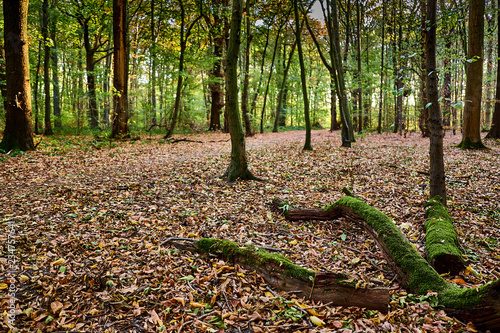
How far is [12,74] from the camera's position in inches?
340

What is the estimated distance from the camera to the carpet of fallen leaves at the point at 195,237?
8.43 ft

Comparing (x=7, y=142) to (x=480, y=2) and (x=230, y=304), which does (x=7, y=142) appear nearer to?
(x=230, y=304)

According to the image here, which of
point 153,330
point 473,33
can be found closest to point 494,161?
point 473,33

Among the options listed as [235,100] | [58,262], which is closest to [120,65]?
[235,100]

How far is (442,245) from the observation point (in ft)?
11.1

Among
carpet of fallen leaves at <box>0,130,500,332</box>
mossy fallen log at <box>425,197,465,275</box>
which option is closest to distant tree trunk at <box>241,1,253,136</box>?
carpet of fallen leaves at <box>0,130,500,332</box>

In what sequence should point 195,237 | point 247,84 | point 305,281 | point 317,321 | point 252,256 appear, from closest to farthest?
point 317,321 → point 305,281 → point 252,256 → point 195,237 → point 247,84

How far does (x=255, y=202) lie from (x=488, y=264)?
12.1 ft

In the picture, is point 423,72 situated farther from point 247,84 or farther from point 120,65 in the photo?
point 120,65

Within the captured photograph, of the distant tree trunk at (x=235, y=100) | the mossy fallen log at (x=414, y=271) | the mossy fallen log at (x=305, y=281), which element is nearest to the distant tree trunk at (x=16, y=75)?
the distant tree trunk at (x=235, y=100)

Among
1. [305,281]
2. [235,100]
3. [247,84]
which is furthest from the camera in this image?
[247,84]

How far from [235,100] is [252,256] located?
4.34m

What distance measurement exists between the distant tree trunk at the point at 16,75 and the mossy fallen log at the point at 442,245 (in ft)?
36.8

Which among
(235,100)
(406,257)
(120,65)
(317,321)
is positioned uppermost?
(120,65)
